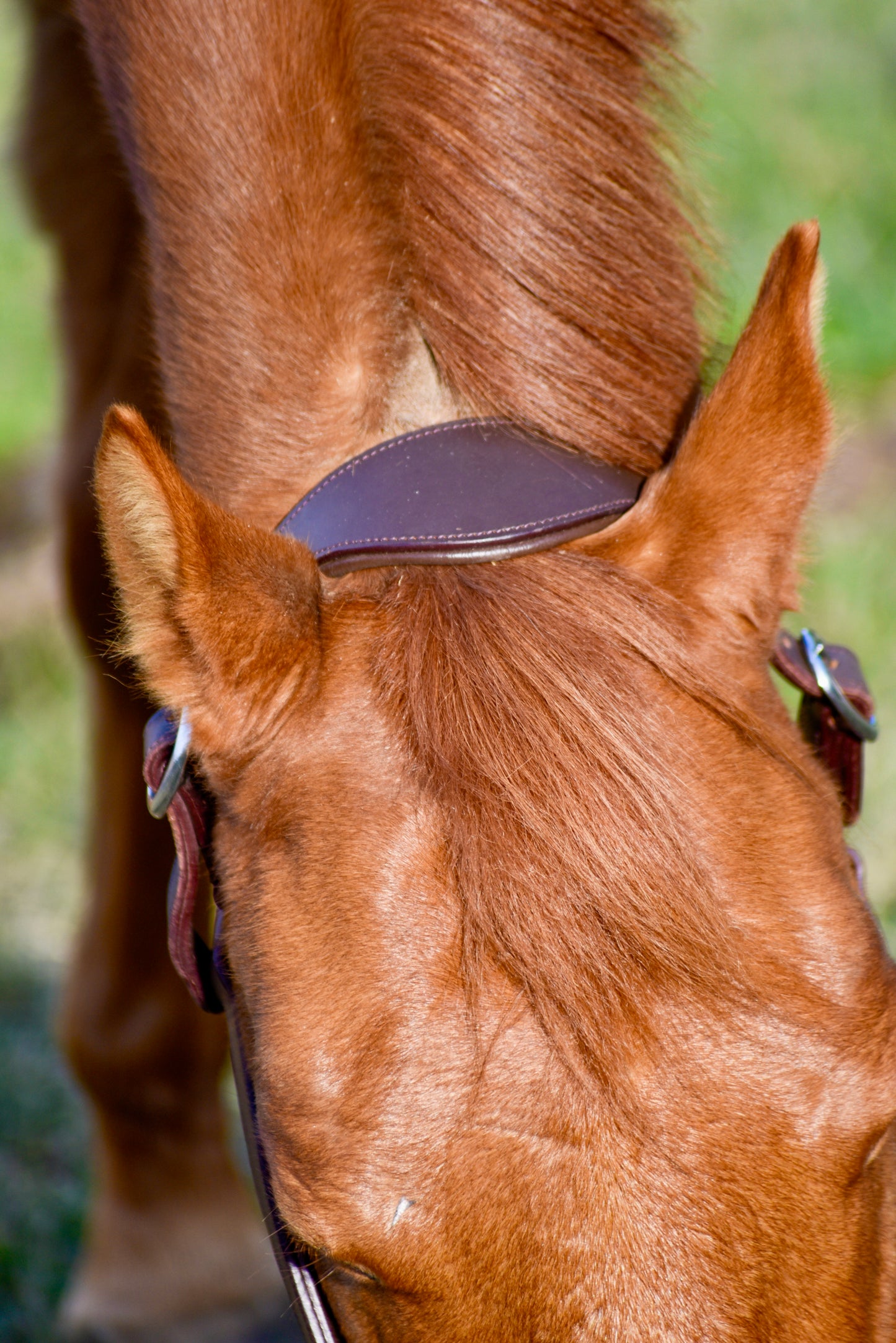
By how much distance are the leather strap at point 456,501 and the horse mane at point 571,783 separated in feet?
0.18

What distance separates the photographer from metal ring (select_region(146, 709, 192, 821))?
137 centimetres

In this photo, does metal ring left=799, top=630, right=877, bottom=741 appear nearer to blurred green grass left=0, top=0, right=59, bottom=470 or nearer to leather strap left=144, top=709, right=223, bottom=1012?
leather strap left=144, top=709, right=223, bottom=1012

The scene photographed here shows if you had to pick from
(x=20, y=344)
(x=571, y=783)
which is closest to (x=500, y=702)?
(x=571, y=783)

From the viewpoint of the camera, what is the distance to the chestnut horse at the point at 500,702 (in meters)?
1.17

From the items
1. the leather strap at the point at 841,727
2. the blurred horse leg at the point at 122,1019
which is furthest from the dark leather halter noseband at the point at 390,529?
the blurred horse leg at the point at 122,1019

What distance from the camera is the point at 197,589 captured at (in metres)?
1.27

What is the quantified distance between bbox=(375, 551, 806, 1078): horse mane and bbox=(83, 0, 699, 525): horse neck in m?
0.28

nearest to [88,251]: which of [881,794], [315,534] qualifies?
[315,534]

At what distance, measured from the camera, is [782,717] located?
56.8 inches

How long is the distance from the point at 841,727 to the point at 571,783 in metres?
0.56

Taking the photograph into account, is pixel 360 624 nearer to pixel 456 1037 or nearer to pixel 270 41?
pixel 456 1037

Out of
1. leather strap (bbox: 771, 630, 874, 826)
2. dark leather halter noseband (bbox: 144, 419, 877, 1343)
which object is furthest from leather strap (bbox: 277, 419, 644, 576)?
leather strap (bbox: 771, 630, 874, 826)

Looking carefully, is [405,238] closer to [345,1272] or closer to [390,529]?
[390,529]

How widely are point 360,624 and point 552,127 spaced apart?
631 millimetres
